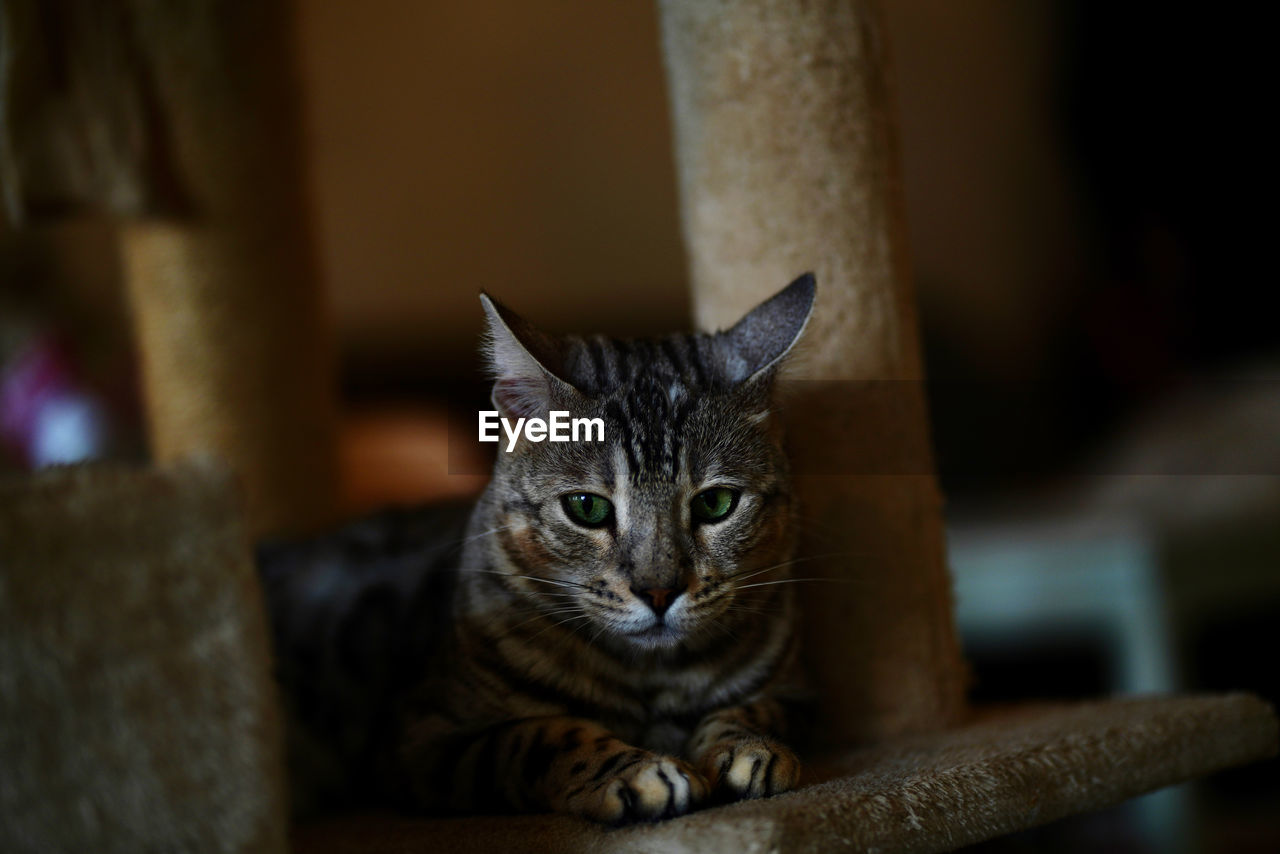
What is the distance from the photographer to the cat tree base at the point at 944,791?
784mm

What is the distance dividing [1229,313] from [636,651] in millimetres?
3499

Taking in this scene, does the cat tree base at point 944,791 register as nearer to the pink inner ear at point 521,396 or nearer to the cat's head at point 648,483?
the cat's head at point 648,483

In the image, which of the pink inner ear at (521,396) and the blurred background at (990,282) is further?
the blurred background at (990,282)

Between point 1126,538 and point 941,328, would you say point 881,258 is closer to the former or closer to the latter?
point 1126,538

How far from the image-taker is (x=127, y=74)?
1.67 metres

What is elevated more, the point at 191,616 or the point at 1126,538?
the point at 191,616

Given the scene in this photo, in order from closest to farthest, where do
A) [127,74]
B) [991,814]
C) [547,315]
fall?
[991,814] < [127,74] < [547,315]

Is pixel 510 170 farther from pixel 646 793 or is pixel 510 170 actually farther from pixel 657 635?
pixel 646 793

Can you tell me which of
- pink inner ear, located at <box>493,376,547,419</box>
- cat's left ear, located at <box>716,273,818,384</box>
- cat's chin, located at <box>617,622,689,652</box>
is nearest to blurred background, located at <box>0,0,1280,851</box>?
pink inner ear, located at <box>493,376,547,419</box>

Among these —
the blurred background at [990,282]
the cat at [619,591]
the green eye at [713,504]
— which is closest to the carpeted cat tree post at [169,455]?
the blurred background at [990,282]

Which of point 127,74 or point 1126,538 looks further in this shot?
point 1126,538

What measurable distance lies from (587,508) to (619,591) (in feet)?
0.33

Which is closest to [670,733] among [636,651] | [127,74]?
[636,651]

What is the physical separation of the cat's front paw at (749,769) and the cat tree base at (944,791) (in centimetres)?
2
